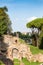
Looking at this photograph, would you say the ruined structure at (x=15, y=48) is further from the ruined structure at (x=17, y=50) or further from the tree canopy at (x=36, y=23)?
the tree canopy at (x=36, y=23)

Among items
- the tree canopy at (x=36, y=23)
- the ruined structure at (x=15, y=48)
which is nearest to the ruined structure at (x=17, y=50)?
the ruined structure at (x=15, y=48)

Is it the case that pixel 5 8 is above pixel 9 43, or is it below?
above

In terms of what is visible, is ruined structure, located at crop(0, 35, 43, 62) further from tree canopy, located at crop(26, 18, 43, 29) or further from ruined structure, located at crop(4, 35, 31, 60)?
tree canopy, located at crop(26, 18, 43, 29)

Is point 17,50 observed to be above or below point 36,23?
below

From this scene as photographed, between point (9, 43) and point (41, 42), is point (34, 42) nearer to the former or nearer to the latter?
point (41, 42)

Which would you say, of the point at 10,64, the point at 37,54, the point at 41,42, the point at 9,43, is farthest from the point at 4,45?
the point at 10,64

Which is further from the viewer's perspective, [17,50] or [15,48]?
[17,50]

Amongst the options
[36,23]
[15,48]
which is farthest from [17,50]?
[36,23]

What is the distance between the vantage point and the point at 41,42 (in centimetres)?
4631

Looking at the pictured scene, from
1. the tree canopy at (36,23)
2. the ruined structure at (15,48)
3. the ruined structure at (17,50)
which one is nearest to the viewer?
the ruined structure at (17,50)

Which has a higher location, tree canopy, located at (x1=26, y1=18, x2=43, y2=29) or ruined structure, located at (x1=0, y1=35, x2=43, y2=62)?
tree canopy, located at (x1=26, y1=18, x2=43, y2=29)

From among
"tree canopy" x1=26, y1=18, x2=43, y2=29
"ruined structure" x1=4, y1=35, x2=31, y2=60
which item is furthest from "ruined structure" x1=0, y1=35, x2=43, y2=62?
"tree canopy" x1=26, y1=18, x2=43, y2=29

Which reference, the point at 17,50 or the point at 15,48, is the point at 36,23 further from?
the point at 15,48

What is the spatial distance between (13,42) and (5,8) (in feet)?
45.6
